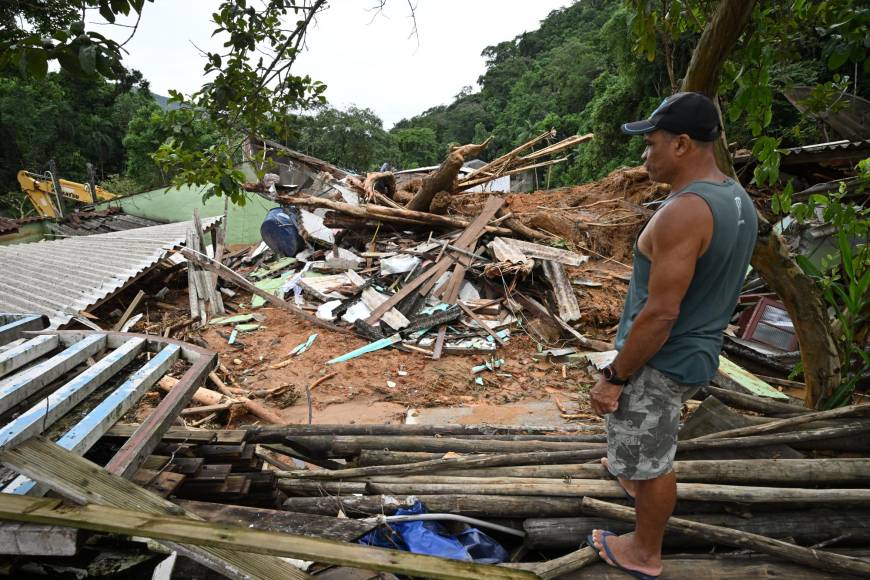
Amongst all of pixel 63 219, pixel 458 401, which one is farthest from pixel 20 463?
pixel 63 219

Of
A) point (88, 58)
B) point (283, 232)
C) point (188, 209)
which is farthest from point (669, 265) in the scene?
point (188, 209)

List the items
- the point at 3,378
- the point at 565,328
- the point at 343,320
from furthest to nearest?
the point at 343,320
the point at 565,328
the point at 3,378

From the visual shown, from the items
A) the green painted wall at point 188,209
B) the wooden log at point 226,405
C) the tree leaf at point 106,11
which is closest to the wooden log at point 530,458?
the tree leaf at point 106,11

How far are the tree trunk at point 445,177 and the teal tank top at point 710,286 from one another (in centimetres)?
733

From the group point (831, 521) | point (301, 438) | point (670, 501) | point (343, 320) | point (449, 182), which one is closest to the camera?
point (670, 501)

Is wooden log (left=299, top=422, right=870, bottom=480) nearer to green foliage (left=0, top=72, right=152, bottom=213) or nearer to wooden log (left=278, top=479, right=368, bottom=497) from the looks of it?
wooden log (left=278, top=479, right=368, bottom=497)

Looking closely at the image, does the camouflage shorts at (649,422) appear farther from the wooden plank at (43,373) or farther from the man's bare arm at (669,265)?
the wooden plank at (43,373)

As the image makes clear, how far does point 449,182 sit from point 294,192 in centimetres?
533

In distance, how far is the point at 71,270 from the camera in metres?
7.74

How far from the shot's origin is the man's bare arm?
1.65m

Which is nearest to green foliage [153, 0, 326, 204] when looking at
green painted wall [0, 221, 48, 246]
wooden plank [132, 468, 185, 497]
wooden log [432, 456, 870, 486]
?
wooden plank [132, 468, 185, 497]

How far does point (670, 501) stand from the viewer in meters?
1.89

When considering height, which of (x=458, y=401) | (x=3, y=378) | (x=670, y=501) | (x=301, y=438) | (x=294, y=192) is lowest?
(x=458, y=401)

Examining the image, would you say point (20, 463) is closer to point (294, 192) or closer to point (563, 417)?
point (563, 417)
